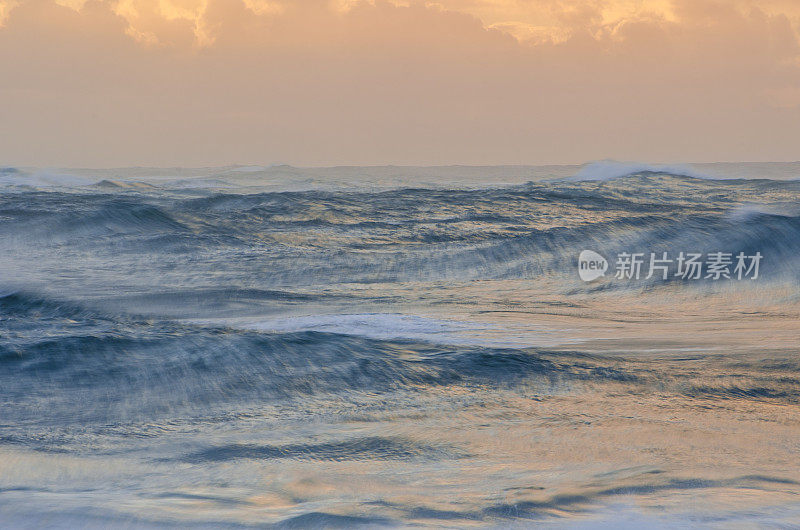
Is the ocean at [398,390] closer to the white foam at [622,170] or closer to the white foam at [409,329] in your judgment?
the white foam at [409,329]

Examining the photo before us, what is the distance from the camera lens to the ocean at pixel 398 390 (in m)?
3.04

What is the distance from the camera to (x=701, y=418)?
13.9 feet

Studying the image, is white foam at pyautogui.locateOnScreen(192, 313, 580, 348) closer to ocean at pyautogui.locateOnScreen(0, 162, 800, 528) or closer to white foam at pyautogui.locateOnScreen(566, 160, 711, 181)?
ocean at pyautogui.locateOnScreen(0, 162, 800, 528)

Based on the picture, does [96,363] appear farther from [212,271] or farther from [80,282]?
[212,271]

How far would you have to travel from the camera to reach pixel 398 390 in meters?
5.00

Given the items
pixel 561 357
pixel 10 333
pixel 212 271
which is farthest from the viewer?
pixel 212 271

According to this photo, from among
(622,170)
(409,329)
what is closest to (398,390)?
(409,329)

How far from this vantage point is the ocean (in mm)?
3045

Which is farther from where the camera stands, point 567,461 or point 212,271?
point 212,271

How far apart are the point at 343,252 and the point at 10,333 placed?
6580mm

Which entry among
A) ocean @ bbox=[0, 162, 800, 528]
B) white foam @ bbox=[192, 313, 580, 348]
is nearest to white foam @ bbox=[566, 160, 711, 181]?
ocean @ bbox=[0, 162, 800, 528]

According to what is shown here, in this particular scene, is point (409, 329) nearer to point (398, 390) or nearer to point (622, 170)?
point (398, 390)

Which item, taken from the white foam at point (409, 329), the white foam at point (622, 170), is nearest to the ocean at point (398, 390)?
the white foam at point (409, 329)

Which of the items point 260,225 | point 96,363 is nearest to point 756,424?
point 96,363
